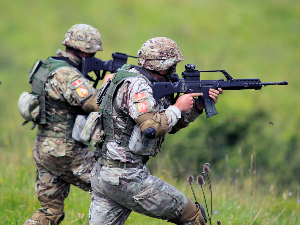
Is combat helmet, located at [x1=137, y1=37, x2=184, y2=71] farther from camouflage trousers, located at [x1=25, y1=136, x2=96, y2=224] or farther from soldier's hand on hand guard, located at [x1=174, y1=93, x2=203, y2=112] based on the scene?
camouflage trousers, located at [x1=25, y1=136, x2=96, y2=224]

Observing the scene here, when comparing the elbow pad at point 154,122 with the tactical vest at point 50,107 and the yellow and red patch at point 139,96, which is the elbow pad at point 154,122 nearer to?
the yellow and red patch at point 139,96

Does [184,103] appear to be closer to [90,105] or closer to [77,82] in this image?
[90,105]

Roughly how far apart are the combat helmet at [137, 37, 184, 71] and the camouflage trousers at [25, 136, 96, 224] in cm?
144

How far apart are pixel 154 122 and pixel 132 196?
0.63 meters

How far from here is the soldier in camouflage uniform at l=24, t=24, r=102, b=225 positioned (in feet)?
12.6

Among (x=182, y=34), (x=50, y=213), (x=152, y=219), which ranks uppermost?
(x=182, y=34)

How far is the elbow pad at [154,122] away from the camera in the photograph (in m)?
2.72

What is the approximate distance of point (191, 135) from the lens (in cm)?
845

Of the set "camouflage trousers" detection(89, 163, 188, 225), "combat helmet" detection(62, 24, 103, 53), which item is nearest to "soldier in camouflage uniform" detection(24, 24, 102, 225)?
"combat helmet" detection(62, 24, 103, 53)

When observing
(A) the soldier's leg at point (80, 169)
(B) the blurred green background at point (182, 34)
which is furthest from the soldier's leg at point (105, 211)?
(B) the blurred green background at point (182, 34)

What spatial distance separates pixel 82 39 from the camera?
4254mm

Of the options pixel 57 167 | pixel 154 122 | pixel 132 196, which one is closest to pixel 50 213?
pixel 57 167

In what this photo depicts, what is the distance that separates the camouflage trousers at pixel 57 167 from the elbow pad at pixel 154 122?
1440mm

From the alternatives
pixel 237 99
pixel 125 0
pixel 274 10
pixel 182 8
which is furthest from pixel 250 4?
pixel 237 99
